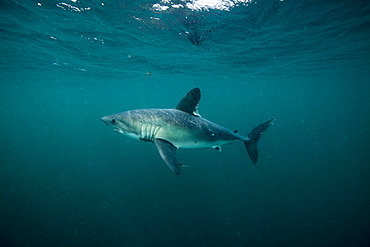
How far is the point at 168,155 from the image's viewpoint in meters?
3.84

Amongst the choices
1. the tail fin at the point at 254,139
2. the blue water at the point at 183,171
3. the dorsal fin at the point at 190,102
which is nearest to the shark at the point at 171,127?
the dorsal fin at the point at 190,102

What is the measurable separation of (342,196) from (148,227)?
45.7 ft

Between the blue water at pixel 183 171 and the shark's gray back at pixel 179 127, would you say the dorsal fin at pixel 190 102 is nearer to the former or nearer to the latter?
the shark's gray back at pixel 179 127

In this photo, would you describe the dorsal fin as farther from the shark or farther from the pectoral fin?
the pectoral fin

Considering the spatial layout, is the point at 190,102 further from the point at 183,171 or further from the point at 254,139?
the point at 183,171

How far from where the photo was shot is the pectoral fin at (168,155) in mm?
3490

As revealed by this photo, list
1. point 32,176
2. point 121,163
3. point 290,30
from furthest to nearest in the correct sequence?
1. point 121,163
2. point 32,176
3. point 290,30

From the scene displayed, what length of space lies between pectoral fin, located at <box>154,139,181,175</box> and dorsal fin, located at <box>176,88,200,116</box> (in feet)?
4.27

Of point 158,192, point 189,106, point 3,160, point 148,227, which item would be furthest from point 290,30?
point 3,160

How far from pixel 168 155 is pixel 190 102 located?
1.92 meters

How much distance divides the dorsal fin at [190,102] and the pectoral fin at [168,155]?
130 centimetres

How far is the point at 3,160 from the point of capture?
18.9 meters

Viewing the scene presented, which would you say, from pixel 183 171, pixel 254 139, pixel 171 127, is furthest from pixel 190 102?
pixel 183 171

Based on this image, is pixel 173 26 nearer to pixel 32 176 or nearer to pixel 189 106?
pixel 189 106
